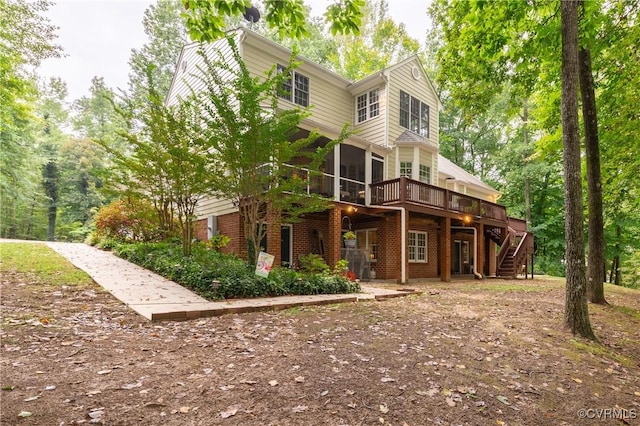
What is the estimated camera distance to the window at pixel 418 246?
15.5m

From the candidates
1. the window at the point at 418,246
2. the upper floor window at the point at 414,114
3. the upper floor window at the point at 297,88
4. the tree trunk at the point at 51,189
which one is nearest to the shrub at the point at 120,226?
the upper floor window at the point at 297,88

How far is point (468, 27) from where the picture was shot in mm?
7586

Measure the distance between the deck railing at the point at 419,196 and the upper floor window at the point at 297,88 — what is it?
15.1 feet

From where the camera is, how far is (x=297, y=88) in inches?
536

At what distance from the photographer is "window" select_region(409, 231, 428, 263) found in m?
15.5

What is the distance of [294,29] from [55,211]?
29.6 meters

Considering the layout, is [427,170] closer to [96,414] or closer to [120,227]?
[120,227]

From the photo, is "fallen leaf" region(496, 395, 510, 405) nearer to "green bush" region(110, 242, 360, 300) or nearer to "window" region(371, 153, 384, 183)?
"green bush" region(110, 242, 360, 300)

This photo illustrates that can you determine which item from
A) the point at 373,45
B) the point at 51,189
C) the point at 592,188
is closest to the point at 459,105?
the point at 592,188

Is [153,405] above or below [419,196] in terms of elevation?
below

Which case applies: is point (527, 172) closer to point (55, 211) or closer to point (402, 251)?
point (402, 251)

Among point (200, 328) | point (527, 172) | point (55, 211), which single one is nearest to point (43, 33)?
point (200, 328)

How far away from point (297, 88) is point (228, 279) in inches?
366

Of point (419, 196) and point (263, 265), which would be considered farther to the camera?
point (419, 196)
